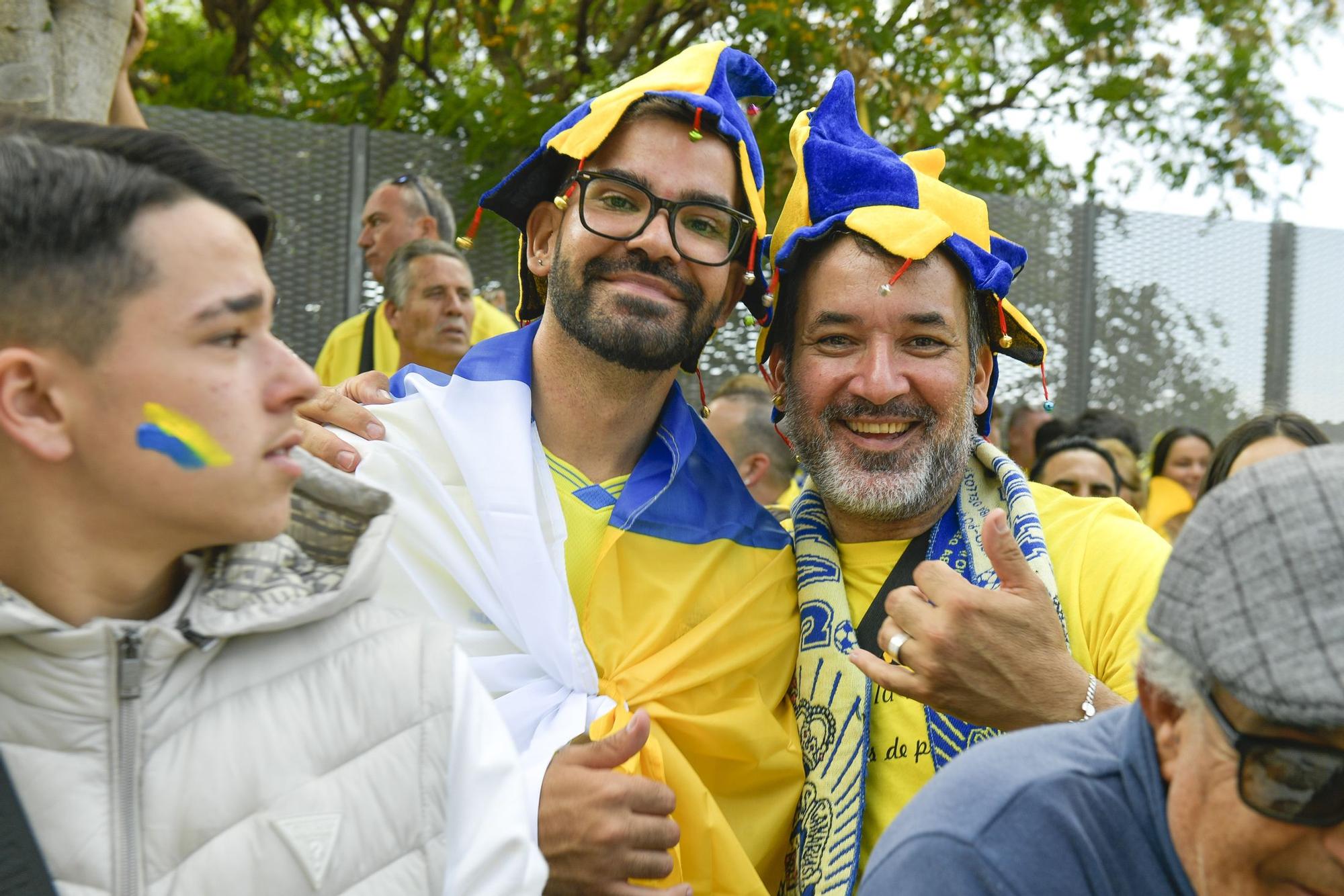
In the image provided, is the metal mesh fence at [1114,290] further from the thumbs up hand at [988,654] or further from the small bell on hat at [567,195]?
the thumbs up hand at [988,654]

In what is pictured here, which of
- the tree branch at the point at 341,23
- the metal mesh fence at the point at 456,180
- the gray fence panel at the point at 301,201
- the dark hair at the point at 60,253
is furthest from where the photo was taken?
the tree branch at the point at 341,23

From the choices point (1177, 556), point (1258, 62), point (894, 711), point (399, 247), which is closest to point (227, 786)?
point (1177, 556)

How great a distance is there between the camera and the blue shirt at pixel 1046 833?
4.85 ft

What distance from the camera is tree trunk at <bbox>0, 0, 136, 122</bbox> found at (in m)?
3.39

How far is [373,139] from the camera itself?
612 cm

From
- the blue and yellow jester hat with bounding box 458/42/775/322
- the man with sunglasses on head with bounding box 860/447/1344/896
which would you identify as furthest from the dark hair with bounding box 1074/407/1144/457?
the man with sunglasses on head with bounding box 860/447/1344/896

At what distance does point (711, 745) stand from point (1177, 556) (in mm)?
1364

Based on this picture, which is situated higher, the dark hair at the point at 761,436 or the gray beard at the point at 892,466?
the gray beard at the point at 892,466

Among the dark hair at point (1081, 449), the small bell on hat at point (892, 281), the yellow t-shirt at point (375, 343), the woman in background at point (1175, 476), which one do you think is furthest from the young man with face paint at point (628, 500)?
the woman in background at point (1175, 476)

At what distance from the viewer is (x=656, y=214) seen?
9.32ft

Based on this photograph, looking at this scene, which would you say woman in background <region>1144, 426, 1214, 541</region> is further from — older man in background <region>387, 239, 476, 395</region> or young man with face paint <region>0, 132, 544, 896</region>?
young man with face paint <region>0, 132, 544, 896</region>

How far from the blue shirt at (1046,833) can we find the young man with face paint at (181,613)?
0.53 metres

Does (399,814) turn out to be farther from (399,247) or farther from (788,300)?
(399,247)

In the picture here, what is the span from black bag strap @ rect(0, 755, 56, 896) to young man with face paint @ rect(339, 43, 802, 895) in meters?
0.92
